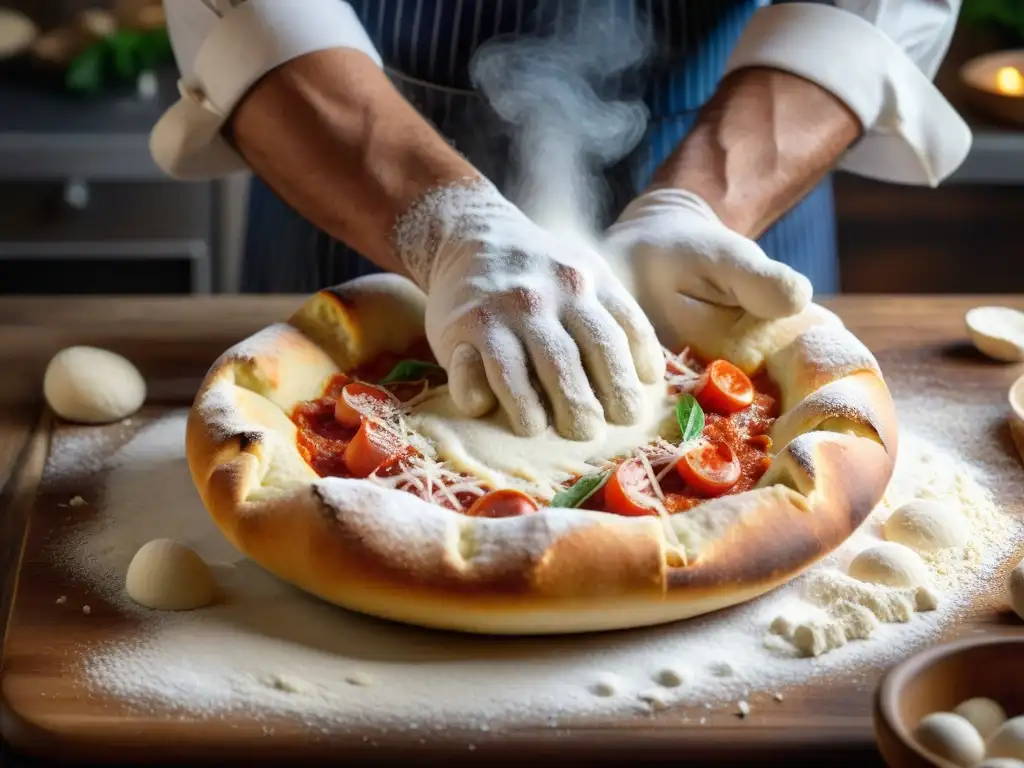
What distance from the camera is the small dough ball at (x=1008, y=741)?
99 cm

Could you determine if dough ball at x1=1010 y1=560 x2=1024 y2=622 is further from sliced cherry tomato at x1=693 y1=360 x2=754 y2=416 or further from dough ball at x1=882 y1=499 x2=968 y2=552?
sliced cherry tomato at x1=693 y1=360 x2=754 y2=416

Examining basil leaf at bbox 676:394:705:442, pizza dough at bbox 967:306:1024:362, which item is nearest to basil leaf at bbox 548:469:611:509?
basil leaf at bbox 676:394:705:442

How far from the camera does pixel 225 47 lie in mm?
1961

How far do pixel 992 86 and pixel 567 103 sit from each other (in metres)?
1.57

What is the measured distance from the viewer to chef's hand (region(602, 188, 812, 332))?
1681 mm

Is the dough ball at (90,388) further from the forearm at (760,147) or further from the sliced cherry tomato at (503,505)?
the forearm at (760,147)

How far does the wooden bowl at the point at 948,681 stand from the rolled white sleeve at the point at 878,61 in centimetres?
110

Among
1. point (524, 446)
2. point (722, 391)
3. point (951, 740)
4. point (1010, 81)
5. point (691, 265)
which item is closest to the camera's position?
point (951, 740)

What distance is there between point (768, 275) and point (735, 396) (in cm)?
16

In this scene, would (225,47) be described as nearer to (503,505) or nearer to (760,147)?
(760,147)

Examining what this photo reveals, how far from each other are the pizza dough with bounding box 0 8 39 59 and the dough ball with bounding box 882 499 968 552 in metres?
2.57

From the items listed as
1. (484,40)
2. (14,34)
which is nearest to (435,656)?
(484,40)

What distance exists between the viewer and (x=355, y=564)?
129cm

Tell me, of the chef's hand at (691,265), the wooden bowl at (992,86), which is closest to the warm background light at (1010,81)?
the wooden bowl at (992,86)
